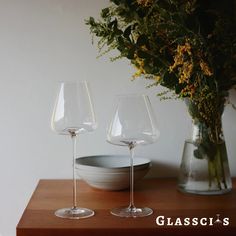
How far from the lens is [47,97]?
149cm

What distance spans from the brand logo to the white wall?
0.43 meters

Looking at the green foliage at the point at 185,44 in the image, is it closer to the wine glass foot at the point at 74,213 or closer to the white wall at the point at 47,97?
the white wall at the point at 47,97

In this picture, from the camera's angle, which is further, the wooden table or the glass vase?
the glass vase

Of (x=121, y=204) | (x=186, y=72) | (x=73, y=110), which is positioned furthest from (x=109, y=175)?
(x=186, y=72)

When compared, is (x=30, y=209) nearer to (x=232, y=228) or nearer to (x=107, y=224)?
(x=107, y=224)

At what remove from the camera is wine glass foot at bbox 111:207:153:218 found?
1128 mm

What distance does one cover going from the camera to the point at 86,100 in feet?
4.00

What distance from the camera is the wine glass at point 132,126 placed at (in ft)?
3.82

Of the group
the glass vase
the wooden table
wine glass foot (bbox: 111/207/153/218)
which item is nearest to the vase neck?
the glass vase

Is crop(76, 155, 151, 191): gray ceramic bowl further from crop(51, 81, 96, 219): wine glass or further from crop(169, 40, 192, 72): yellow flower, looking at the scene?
crop(169, 40, 192, 72): yellow flower

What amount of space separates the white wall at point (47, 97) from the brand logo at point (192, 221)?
1.40 feet

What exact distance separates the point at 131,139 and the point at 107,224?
0.71 feet

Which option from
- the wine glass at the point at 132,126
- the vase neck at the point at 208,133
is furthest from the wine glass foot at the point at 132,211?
the vase neck at the point at 208,133

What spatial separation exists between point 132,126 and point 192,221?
Answer: 0.26m
